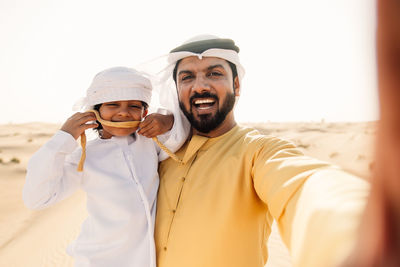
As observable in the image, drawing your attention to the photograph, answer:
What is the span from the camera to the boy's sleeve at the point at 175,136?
213cm

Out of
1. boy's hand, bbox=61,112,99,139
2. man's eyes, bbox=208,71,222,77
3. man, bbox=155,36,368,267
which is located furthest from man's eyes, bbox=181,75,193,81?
boy's hand, bbox=61,112,99,139

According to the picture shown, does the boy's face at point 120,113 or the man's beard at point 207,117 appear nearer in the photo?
the boy's face at point 120,113

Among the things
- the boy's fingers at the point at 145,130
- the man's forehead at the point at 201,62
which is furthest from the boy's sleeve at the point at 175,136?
the man's forehead at the point at 201,62

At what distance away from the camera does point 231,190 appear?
5.62 feet

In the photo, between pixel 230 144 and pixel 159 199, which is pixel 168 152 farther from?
pixel 230 144

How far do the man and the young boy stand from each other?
14cm

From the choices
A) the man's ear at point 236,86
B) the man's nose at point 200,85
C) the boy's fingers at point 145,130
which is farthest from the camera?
the man's ear at point 236,86

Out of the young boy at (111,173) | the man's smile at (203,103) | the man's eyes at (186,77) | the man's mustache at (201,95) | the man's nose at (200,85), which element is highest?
the man's eyes at (186,77)

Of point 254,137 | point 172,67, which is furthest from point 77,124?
point 254,137

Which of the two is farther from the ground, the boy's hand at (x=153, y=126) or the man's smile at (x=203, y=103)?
the man's smile at (x=203, y=103)

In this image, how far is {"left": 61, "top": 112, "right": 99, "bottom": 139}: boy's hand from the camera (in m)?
1.93

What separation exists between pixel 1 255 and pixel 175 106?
14.7 ft

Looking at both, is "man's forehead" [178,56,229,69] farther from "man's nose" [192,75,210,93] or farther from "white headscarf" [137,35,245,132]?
"man's nose" [192,75,210,93]

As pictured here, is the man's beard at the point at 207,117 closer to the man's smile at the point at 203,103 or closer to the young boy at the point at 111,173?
the man's smile at the point at 203,103
